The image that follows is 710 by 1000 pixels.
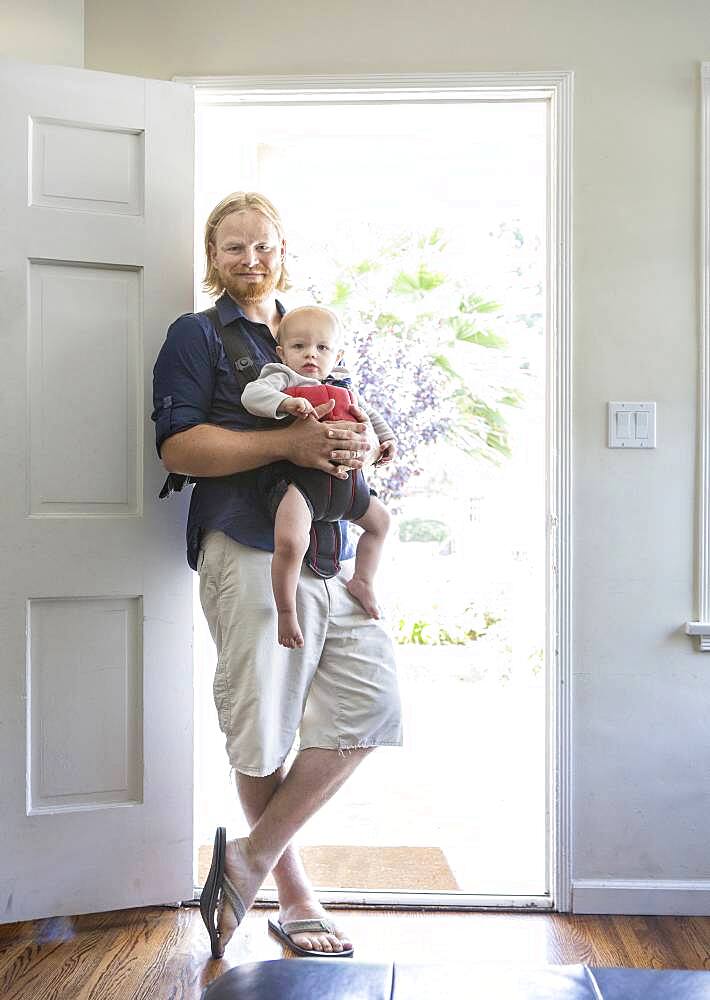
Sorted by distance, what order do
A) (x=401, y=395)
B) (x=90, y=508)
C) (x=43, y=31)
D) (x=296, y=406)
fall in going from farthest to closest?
(x=401, y=395)
(x=43, y=31)
(x=90, y=508)
(x=296, y=406)

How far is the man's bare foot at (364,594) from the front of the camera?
2.09 m

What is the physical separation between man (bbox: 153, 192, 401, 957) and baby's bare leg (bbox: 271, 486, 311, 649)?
0.29 ft

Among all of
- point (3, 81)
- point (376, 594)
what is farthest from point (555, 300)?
point (3, 81)

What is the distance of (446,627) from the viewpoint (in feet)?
17.5

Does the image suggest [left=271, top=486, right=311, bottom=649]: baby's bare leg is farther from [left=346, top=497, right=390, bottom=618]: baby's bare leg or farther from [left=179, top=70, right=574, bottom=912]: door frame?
[left=179, top=70, right=574, bottom=912]: door frame

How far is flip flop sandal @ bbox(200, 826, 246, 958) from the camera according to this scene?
79.7 inches

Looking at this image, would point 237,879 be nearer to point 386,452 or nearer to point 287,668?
point 287,668

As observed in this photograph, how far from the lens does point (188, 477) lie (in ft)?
6.98

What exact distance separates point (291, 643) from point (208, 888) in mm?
598

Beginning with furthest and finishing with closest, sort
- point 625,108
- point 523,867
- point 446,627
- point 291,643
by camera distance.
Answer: point 446,627, point 523,867, point 625,108, point 291,643

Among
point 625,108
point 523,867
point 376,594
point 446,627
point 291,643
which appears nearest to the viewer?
point 291,643

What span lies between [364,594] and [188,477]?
0.48 meters

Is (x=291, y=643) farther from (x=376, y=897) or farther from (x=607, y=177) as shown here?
(x=607, y=177)

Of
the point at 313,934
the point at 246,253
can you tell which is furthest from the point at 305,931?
the point at 246,253
